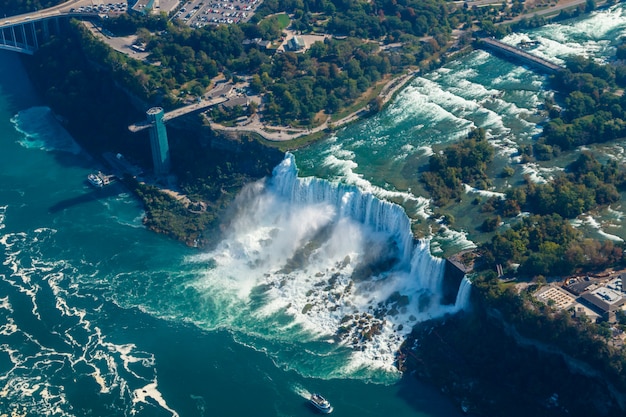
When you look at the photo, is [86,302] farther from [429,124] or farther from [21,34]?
[21,34]

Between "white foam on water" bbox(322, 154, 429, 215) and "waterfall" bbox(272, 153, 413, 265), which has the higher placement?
"white foam on water" bbox(322, 154, 429, 215)

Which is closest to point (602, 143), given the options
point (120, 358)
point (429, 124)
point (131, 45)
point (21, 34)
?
point (429, 124)

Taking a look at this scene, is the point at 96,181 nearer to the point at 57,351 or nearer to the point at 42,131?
the point at 42,131

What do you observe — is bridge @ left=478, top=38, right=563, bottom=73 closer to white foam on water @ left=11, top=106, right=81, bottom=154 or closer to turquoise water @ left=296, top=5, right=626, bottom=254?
turquoise water @ left=296, top=5, right=626, bottom=254

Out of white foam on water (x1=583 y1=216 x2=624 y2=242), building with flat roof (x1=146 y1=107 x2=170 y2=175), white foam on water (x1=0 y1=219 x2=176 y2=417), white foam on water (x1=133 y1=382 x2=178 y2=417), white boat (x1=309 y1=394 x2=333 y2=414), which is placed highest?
white foam on water (x1=583 y1=216 x2=624 y2=242)

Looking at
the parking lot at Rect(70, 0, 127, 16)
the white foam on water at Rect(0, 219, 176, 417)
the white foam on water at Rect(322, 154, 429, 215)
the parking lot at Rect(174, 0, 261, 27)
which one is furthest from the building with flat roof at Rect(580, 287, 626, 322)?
the parking lot at Rect(70, 0, 127, 16)

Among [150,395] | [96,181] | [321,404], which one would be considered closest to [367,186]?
[321,404]

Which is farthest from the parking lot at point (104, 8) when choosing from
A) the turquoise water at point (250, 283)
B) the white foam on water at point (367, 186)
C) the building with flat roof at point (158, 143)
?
the white foam on water at point (367, 186)
